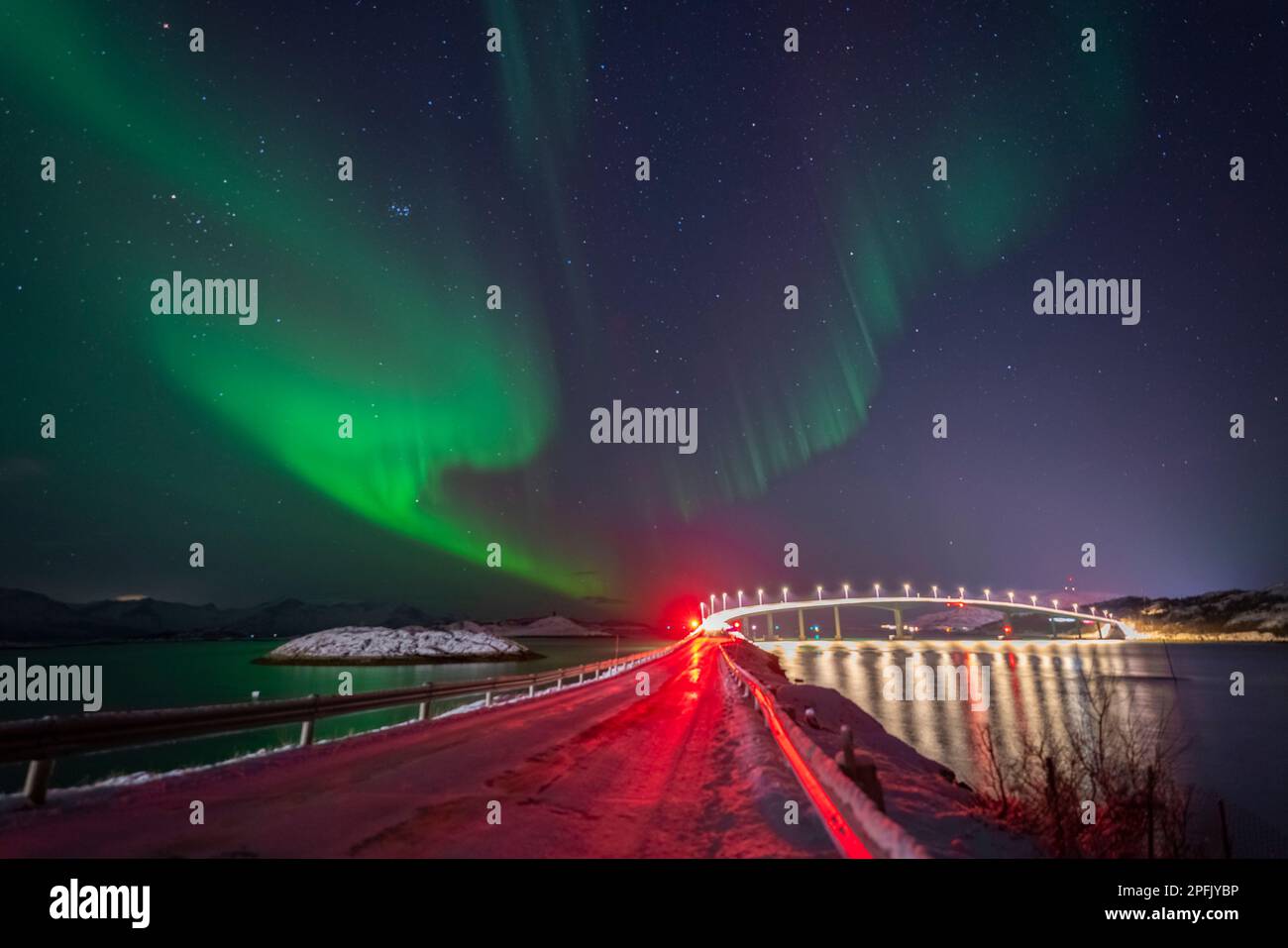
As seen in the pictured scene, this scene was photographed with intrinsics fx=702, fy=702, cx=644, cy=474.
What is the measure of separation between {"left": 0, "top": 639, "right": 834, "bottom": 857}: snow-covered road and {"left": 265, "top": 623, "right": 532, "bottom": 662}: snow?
529 feet

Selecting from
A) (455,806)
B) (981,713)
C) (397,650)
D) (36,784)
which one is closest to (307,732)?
(36,784)

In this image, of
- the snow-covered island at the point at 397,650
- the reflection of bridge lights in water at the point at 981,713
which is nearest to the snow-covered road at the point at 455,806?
the reflection of bridge lights in water at the point at 981,713

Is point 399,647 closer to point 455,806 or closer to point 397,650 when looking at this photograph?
point 397,650

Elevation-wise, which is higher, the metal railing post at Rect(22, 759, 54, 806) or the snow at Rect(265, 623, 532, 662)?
the metal railing post at Rect(22, 759, 54, 806)

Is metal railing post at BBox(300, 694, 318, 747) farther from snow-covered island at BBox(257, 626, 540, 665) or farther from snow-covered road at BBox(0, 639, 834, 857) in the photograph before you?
snow-covered island at BBox(257, 626, 540, 665)

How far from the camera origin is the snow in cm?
17200

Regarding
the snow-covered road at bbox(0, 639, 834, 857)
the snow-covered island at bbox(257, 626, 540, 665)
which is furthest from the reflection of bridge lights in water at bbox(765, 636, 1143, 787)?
the snow-covered island at bbox(257, 626, 540, 665)

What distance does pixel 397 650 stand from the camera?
176 m

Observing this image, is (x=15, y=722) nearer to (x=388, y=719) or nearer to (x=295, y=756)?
(x=295, y=756)

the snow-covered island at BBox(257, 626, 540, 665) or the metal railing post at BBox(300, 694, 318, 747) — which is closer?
the metal railing post at BBox(300, 694, 318, 747)

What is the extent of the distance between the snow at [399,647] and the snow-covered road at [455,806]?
161145 mm

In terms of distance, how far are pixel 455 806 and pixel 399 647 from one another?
602 feet
